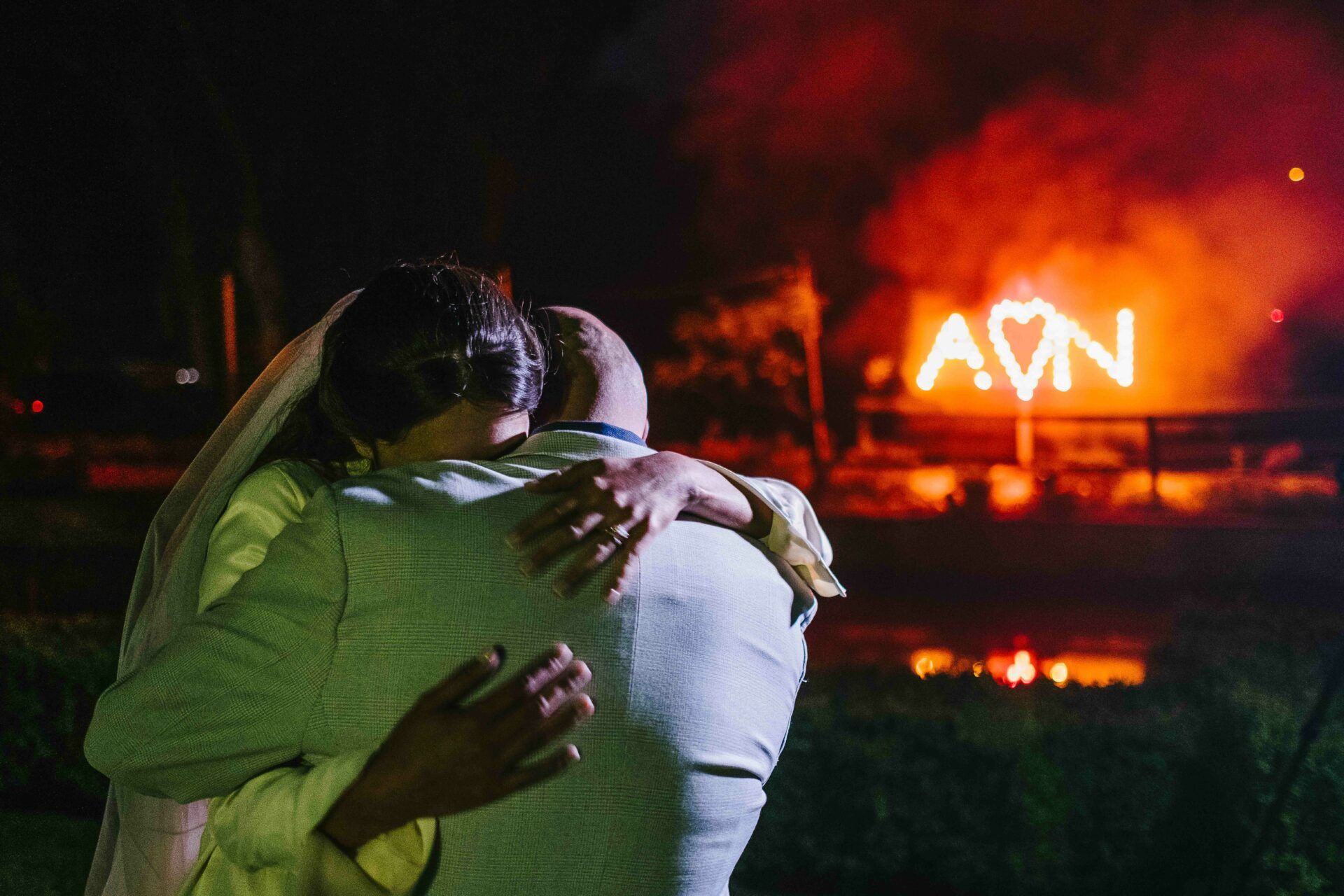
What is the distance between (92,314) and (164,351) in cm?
148

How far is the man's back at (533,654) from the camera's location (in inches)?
47.1

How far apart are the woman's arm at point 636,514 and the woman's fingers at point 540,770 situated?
19 cm

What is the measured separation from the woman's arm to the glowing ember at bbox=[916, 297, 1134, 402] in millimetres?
8004

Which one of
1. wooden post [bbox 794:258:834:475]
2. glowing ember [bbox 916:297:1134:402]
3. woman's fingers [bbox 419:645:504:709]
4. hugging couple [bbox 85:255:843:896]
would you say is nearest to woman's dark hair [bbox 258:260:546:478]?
hugging couple [bbox 85:255:843:896]

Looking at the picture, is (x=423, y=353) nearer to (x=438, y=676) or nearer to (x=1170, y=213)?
(x=438, y=676)

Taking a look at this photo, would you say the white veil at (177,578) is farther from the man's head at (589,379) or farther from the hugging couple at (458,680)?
the man's head at (589,379)

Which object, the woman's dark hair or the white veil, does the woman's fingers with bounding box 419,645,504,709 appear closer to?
the woman's dark hair

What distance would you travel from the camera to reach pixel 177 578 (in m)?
1.56

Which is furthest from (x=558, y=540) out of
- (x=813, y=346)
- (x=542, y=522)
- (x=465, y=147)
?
(x=813, y=346)

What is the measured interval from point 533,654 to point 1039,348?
30.2 ft

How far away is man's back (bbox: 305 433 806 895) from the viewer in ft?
3.92

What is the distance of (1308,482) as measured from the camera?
10203 millimetres

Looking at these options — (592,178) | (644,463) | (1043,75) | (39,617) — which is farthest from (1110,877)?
(592,178)

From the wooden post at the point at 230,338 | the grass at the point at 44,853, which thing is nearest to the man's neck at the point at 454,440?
the grass at the point at 44,853
